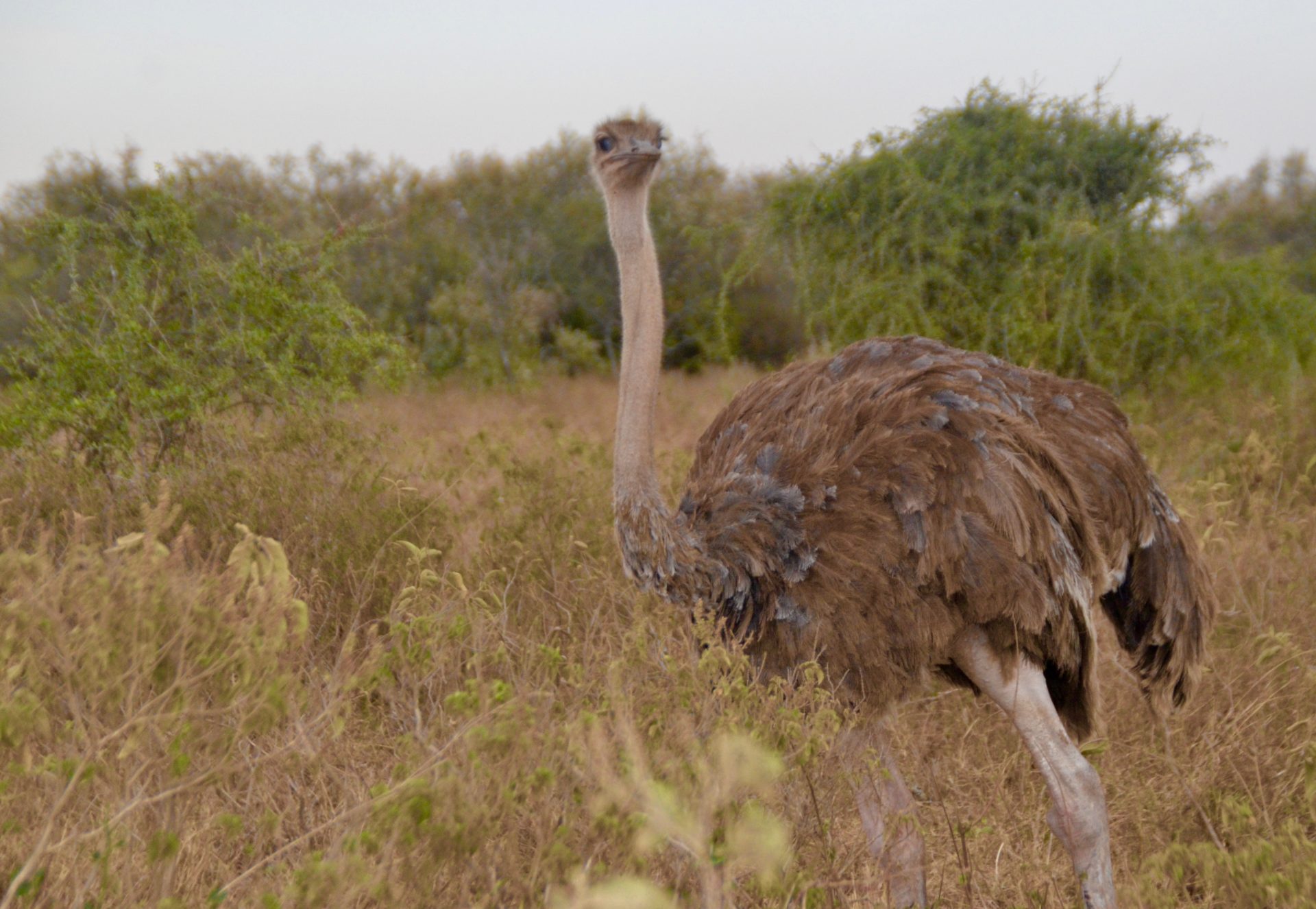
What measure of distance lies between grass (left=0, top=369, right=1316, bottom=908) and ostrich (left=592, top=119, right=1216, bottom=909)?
0.47 feet

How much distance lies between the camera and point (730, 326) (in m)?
14.1

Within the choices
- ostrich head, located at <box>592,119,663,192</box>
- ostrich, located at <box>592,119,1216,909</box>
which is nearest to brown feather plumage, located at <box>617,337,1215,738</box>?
ostrich, located at <box>592,119,1216,909</box>

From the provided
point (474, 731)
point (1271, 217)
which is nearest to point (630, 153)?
point (474, 731)

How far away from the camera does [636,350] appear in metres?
3.18

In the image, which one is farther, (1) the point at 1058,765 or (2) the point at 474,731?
(1) the point at 1058,765

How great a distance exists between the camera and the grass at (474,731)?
1529 millimetres

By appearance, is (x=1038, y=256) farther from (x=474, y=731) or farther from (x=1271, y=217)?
(x=1271, y=217)

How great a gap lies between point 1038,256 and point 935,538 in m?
5.28

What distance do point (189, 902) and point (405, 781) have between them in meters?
0.72

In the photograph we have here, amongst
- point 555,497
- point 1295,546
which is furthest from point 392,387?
point 1295,546

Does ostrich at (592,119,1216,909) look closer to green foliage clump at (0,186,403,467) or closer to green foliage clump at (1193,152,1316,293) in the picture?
green foliage clump at (0,186,403,467)

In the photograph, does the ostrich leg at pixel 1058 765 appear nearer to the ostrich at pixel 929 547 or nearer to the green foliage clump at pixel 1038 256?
the ostrich at pixel 929 547

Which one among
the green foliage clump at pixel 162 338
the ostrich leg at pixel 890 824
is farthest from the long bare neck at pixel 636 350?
the green foliage clump at pixel 162 338

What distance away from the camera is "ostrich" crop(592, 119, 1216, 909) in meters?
2.72
